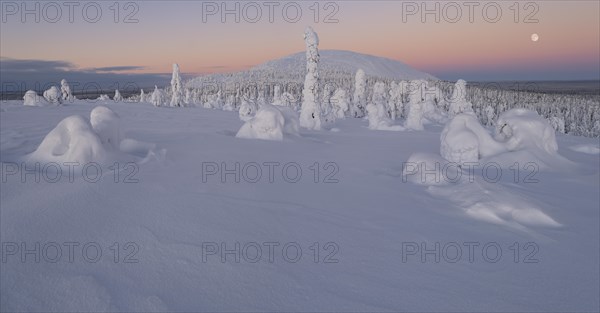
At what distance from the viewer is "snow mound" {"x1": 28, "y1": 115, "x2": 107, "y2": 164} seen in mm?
6117

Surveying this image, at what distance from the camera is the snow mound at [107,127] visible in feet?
23.4

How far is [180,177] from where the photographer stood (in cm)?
605

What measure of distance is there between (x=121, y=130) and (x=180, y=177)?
9.15 ft

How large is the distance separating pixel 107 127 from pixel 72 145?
106 centimetres

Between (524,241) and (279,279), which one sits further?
(524,241)

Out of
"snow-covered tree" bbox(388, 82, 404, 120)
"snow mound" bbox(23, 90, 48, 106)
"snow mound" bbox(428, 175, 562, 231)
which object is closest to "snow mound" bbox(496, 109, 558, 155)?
"snow mound" bbox(428, 175, 562, 231)

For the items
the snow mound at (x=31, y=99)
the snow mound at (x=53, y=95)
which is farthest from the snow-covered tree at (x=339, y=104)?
the snow mound at (x=31, y=99)

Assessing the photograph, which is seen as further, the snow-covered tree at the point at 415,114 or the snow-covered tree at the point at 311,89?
the snow-covered tree at the point at 415,114

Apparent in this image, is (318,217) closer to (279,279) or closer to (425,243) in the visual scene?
(425,243)

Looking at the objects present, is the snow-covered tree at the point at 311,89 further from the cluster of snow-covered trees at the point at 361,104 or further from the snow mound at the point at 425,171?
the snow mound at the point at 425,171

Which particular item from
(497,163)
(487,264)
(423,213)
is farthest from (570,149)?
(487,264)

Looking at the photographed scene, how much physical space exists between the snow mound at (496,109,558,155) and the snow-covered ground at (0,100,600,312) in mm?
4954

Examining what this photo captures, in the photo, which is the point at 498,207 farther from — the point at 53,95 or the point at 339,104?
the point at 339,104

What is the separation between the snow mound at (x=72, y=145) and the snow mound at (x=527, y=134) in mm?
12233
